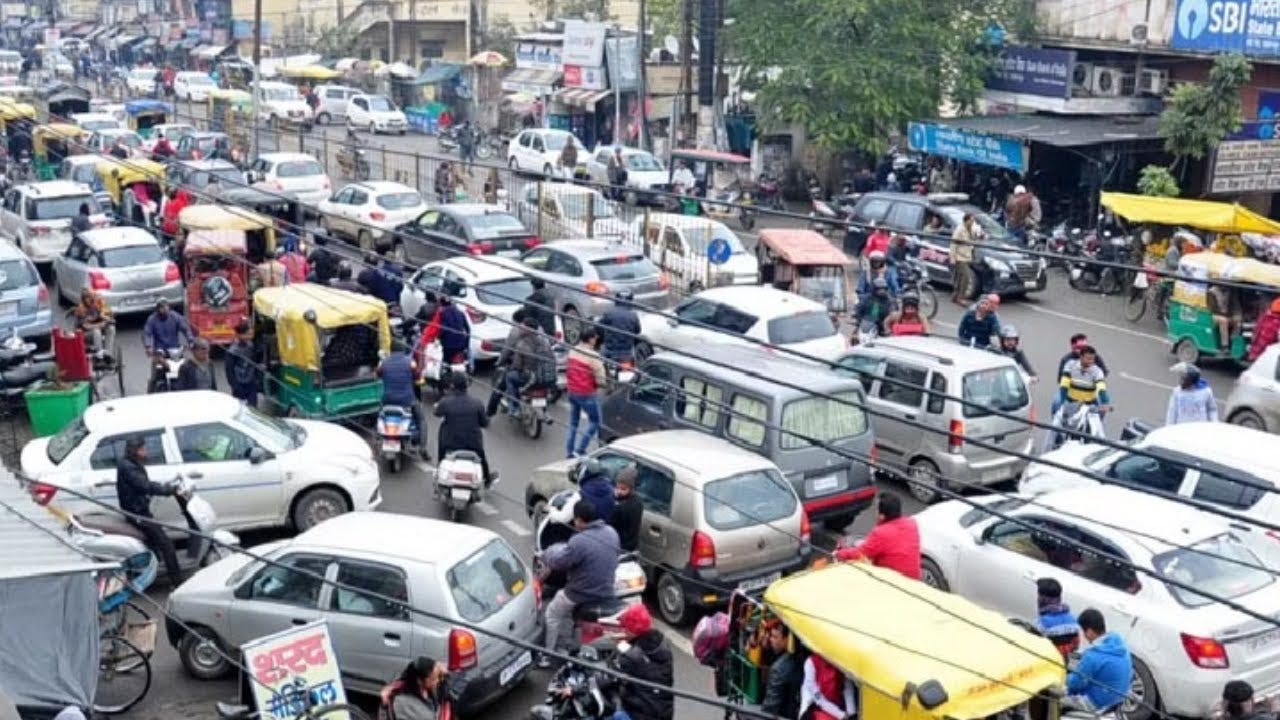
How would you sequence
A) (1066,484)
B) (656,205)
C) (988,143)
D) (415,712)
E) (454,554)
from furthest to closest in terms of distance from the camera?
(656,205)
(988,143)
(1066,484)
(454,554)
(415,712)

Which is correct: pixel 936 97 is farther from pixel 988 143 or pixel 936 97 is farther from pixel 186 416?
pixel 186 416

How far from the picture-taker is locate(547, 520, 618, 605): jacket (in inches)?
445

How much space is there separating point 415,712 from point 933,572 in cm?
491

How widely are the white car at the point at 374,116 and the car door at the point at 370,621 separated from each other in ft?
146

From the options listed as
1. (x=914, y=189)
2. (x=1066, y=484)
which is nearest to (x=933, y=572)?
(x=1066, y=484)

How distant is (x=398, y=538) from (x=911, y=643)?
13.4ft

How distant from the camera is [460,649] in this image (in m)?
10.4

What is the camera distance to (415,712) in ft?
31.2

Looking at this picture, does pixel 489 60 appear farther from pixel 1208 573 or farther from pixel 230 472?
pixel 1208 573

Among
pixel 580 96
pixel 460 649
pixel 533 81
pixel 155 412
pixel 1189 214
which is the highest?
pixel 533 81

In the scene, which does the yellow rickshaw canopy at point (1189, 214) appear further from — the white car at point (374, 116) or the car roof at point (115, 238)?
the white car at point (374, 116)

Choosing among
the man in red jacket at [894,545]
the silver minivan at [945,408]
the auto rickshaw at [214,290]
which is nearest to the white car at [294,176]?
the auto rickshaw at [214,290]

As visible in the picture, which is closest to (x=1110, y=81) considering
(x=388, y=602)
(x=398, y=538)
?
(x=398, y=538)

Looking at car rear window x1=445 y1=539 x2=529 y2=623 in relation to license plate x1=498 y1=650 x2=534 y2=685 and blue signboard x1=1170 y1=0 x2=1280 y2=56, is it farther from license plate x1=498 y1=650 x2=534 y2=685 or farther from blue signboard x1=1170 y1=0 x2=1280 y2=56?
blue signboard x1=1170 y1=0 x2=1280 y2=56
